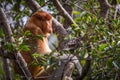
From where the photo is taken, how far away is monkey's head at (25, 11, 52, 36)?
197 inches

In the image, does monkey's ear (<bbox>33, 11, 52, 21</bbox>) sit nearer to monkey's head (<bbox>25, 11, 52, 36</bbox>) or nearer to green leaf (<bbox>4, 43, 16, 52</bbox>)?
monkey's head (<bbox>25, 11, 52, 36</bbox>)

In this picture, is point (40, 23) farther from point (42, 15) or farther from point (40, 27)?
point (42, 15)

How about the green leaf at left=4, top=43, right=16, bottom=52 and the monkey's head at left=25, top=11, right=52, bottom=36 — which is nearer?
the green leaf at left=4, top=43, right=16, bottom=52

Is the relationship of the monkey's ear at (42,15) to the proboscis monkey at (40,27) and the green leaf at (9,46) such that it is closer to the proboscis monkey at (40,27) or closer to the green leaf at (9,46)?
the proboscis monkey at (40,27)

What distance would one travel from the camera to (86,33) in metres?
3.27

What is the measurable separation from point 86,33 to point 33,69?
1.57m

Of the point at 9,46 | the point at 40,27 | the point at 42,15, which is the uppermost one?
the point at 9,46

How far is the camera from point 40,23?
524 centimetres

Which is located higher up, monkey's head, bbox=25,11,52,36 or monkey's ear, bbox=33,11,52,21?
monkey's ear, bbox=33,11,52,21

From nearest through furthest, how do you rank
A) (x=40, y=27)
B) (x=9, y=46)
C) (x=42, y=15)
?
(x=9, y=46) < (x=42, y=15) < (x=40, y=27)

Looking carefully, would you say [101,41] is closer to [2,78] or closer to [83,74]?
[83,74]

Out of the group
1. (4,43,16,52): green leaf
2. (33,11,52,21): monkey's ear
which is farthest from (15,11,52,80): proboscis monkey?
(4,43,16,52): green leaf

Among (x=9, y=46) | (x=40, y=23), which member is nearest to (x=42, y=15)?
(x=40, y=23)

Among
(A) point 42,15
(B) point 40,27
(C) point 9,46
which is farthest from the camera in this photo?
(B) point 40,27
